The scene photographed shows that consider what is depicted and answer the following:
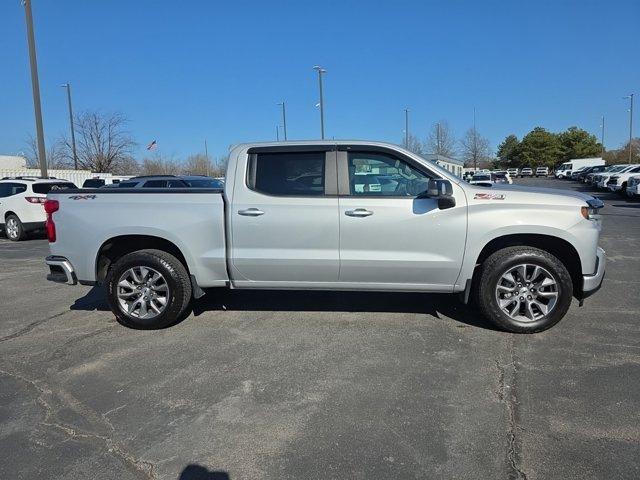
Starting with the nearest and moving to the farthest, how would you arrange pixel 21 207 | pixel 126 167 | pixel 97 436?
1. pixel 97 436
2. pixel 21 207
3. pixel 126 167

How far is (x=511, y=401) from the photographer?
11.6 ft

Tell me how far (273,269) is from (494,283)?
87.2 inches

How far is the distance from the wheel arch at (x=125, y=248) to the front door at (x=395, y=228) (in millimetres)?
1813

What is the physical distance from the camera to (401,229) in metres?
4.83

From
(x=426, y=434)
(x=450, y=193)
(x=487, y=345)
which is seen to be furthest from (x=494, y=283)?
(x=426, y=434)

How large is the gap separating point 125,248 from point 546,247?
4562 mm

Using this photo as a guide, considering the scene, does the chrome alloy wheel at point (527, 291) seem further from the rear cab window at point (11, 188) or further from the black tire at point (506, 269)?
the rear cab window at point (11, 188)

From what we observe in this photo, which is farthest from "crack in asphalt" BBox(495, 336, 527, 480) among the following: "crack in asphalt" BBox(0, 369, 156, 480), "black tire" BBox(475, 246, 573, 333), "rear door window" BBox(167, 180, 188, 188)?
"rear door window" BBox(167, 180, 188, 188)

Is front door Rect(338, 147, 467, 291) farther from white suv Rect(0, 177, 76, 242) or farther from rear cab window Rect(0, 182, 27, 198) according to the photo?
rear cab window Rect(0, 182, 27, 198)

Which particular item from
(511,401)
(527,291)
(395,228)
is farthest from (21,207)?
(511,401)

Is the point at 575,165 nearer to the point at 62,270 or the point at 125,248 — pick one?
the point at 125,248

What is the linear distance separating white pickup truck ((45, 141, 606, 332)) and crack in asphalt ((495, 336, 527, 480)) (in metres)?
0.79

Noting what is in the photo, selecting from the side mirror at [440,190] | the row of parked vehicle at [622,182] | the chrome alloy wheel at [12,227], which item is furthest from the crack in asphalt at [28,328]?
the row of parked vehicle at [622,182]

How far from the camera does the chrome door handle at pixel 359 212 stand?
485 cm
